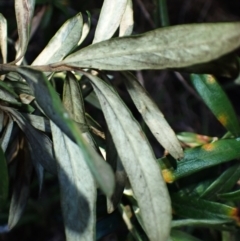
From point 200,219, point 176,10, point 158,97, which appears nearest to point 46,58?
point 200,219

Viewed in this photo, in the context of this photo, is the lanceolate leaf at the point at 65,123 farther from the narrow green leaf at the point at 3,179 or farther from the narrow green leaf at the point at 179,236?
the narrow green leaf at the point at 179,236

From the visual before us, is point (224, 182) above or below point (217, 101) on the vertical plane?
below

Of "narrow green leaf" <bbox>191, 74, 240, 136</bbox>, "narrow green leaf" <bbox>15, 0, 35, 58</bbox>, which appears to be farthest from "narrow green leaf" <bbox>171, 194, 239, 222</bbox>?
"narrow green leaf" <bbox>15, 0, 35, 58</bbox>

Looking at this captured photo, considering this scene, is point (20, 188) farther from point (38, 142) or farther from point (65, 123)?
point (65, 123)

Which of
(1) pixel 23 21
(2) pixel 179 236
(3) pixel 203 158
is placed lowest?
(2) pixel 179 236

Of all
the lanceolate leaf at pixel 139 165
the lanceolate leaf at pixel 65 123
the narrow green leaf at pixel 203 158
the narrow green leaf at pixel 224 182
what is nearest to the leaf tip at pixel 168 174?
the narrow green leaf at pixel 203 158

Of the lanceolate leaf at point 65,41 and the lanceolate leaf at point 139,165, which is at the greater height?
the lanceolate leaf at point 65,41

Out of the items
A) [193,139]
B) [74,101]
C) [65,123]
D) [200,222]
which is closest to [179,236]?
[200,222]
